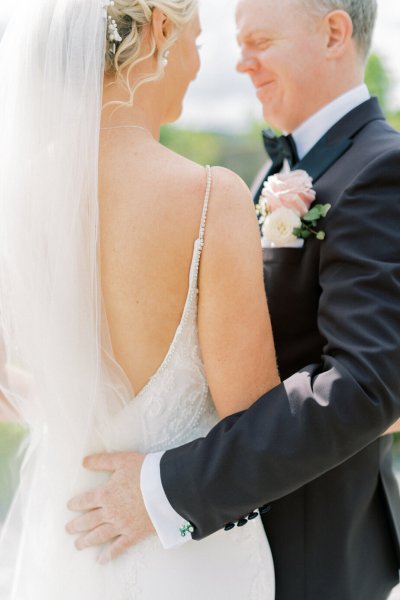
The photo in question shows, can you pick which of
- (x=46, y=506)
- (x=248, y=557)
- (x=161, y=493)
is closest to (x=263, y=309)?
(x=161, y=493)

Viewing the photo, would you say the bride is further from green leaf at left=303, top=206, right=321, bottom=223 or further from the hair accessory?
green leaf at left=303, top=206, right=321, bottom=223

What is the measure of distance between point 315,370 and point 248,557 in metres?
0.58

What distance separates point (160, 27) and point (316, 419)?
1.13m

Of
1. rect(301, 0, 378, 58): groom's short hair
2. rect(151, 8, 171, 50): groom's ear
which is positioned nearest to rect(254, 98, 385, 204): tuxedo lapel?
rect(301, 0, 378, 58): groom's short hair

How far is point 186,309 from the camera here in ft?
6.48

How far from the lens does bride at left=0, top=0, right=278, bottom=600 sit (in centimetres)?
193

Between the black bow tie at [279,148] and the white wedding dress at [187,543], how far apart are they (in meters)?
1.11

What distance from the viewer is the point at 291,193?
238 cm

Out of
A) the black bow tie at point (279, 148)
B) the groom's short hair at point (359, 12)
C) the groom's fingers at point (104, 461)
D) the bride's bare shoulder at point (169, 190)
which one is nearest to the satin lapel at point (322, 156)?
the black bow tie at point (279, 148)

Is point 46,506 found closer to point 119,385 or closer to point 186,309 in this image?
point 119,385

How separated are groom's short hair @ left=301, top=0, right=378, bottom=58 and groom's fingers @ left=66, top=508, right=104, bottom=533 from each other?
1916mm

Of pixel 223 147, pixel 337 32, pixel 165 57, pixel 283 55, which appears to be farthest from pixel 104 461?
pixel 223 147

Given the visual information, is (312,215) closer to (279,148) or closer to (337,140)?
(337,140)

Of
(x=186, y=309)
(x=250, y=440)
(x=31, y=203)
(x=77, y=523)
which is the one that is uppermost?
(x=31, y=203)
